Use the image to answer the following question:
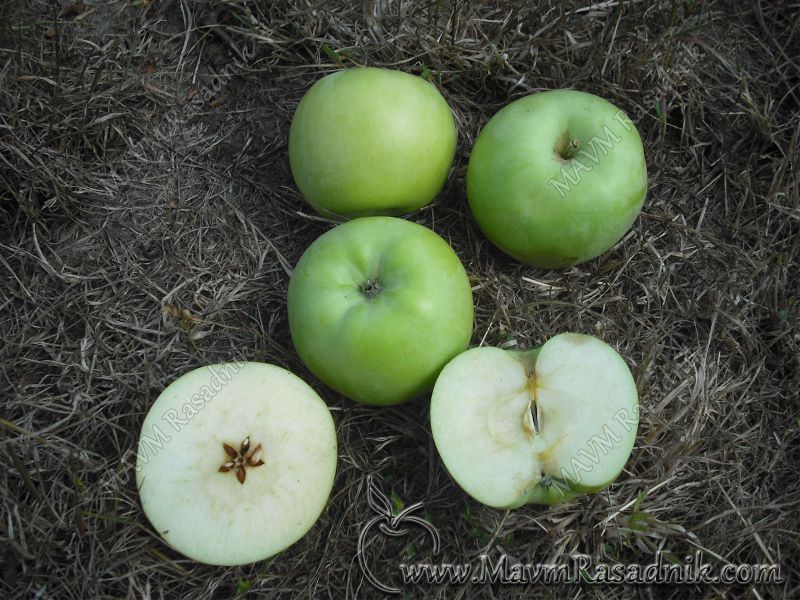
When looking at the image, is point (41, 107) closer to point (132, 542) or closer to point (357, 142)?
point (357, 142)

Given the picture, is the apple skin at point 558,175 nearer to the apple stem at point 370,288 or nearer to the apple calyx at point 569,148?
the apple calyx at point 569,148

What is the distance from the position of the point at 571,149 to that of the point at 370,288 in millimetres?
670

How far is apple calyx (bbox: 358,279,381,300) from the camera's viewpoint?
1711 mm

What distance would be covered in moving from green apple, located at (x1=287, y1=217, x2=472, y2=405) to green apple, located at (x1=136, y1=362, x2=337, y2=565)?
6.0 inches

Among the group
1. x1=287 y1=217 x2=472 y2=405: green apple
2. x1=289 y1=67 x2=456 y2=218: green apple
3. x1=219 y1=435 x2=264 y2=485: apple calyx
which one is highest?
x1=289 y1=67 x2=456 y2=218: green apple

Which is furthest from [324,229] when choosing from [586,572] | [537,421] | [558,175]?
[586,572]

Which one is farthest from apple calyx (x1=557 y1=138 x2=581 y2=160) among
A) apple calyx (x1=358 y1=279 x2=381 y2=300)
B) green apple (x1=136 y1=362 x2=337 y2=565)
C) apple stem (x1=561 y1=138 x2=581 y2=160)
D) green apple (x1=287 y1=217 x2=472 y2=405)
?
green apple (x1=136 y1=362 x2=337 y2=565)

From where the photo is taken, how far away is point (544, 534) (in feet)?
6.05

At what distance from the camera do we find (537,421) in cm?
179

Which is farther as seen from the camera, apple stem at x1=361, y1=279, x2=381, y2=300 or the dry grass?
the dry grass

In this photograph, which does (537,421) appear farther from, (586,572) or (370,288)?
(370,288)

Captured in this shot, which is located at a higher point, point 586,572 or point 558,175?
point 558,175

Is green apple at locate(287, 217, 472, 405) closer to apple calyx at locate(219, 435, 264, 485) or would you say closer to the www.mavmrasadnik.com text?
apple calyx at locate(219, 435, 264, 485)

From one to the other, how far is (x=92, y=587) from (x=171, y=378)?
0.59m
